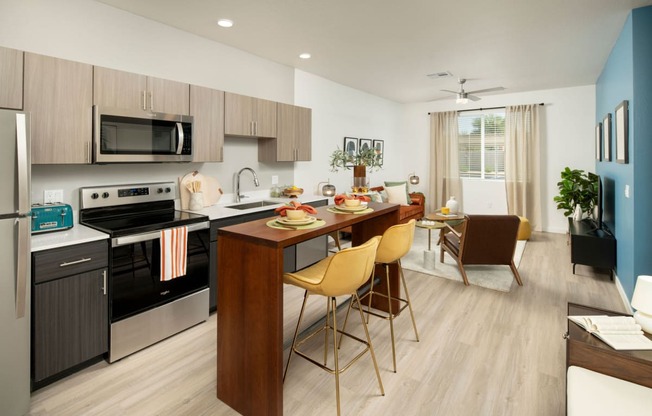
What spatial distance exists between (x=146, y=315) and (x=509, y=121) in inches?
279

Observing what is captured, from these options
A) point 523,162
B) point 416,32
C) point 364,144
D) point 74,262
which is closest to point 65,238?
point 74,262

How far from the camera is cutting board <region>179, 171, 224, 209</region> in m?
3.52

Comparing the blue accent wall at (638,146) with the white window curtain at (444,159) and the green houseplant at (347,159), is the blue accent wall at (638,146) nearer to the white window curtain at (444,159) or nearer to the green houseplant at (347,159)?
the green houseplant at (347,159)

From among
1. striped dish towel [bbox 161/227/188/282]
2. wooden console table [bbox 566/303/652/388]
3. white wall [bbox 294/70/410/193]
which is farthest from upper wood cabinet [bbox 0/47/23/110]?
wooden console table [bbox 566/303/652/388]

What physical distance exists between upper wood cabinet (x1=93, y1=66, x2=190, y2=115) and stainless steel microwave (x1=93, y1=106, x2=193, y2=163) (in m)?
0.07

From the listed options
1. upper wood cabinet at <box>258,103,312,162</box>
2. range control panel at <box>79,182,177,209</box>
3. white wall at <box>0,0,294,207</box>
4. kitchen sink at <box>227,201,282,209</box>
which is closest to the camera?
white wall at <box>0,0,294,207</box>

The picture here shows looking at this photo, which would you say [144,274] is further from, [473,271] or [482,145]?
[482,145]

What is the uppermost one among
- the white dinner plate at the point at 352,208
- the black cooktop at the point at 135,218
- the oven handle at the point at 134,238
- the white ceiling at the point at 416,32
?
the white ceiling at the point at 416,32

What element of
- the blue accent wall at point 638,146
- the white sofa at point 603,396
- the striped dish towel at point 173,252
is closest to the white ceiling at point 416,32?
the blue accent wall at point 638,146

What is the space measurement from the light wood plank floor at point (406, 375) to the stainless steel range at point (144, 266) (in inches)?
5.7

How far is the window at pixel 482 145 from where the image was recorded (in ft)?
24.1

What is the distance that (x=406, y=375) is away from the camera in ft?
7.73

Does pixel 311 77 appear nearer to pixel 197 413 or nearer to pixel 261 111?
pixel 261 111

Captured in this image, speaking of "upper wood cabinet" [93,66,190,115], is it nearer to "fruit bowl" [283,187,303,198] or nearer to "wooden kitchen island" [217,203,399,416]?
"wooden kitchen island" [217,203,399,416]
